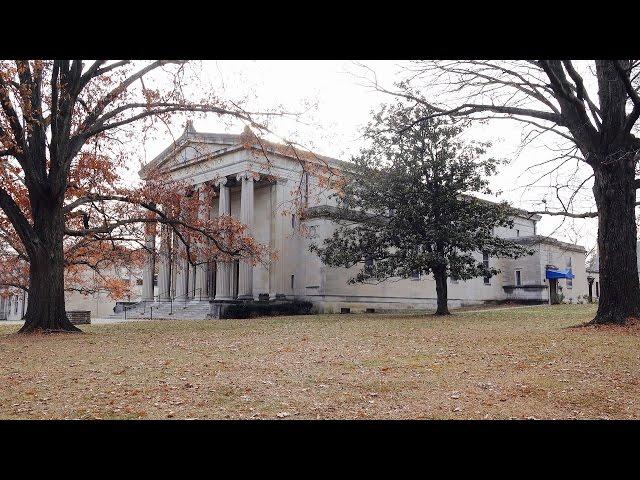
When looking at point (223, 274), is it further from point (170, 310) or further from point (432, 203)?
point (432, 203)

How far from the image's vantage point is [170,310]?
32.8 meters

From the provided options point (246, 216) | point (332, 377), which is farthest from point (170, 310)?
point (332, 377)

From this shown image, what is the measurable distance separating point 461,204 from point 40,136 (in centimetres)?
1587

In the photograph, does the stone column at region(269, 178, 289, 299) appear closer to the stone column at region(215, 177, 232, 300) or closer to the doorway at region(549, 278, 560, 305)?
the stone column at region(215, 177, 232, 300)

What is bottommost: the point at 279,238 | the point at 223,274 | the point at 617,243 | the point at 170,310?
the point at 170,310

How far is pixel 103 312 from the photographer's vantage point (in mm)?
58812

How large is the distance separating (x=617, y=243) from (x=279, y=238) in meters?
21.2

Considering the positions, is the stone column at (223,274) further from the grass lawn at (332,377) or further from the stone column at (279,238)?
the grass lawn at (332,377)

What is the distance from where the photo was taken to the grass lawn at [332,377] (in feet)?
22.7

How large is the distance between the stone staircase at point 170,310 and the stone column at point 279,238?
13.2ft

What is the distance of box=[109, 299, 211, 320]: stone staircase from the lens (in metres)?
30.7

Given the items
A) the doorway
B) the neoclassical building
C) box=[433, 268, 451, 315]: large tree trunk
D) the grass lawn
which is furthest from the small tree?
the doorway
